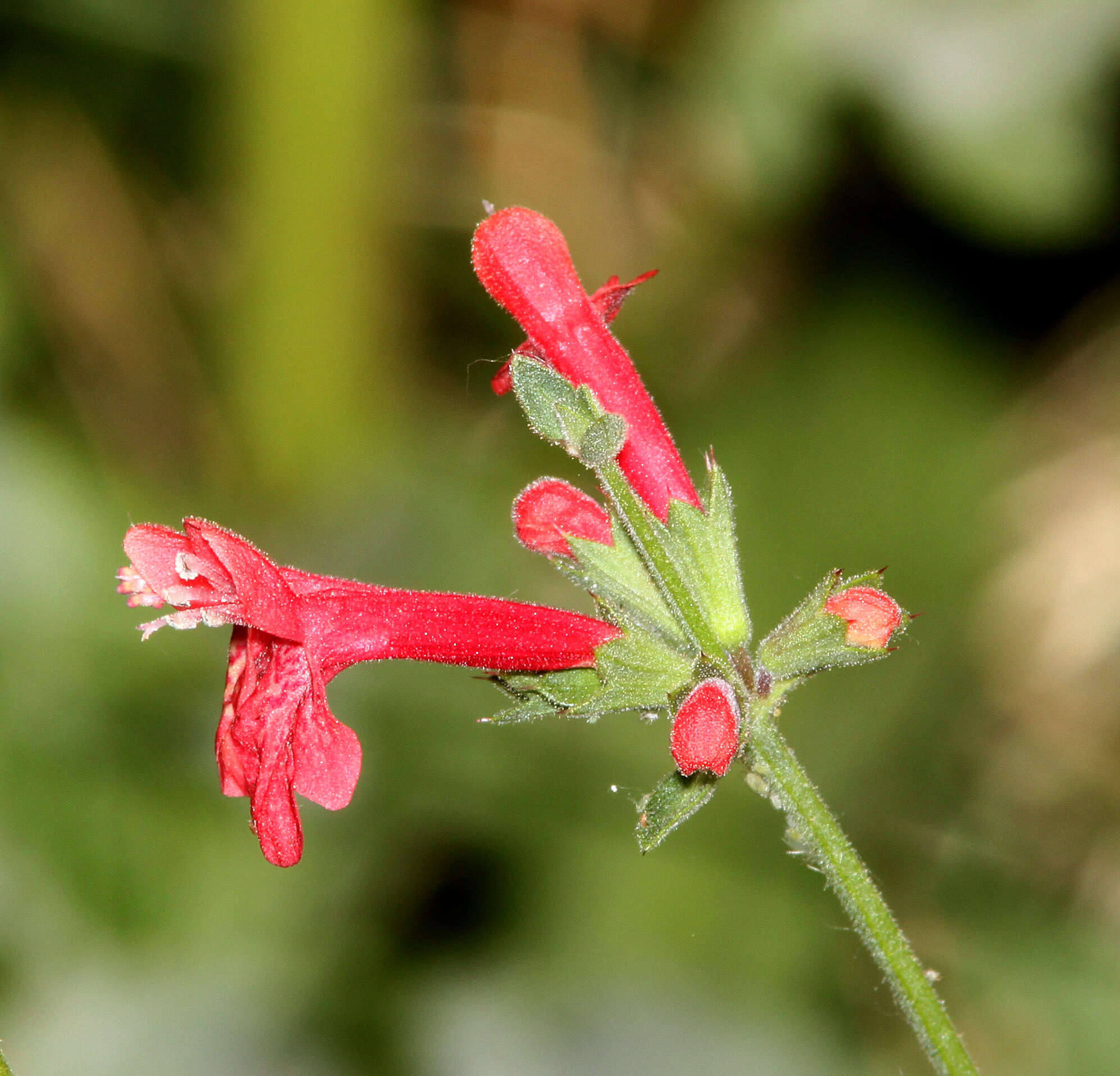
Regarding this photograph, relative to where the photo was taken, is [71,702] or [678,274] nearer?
[71,702]

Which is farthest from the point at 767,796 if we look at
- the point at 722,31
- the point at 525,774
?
the point at 722,31

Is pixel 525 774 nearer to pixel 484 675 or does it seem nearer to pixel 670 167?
pixel 484 675

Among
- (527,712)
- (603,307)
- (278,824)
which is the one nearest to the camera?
(278,824)

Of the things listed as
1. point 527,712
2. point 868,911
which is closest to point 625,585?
point 527,712

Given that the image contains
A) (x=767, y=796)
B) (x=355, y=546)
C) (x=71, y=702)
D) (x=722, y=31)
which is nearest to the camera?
(x=767, y=796)

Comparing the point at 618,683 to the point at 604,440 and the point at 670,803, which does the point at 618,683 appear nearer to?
the point at 670,803

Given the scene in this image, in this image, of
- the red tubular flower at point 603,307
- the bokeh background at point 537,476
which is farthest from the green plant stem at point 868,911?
the bokeh background at point 537,476

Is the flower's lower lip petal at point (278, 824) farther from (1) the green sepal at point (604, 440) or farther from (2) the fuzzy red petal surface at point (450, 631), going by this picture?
(1) the green sepal at point (604, 440)
